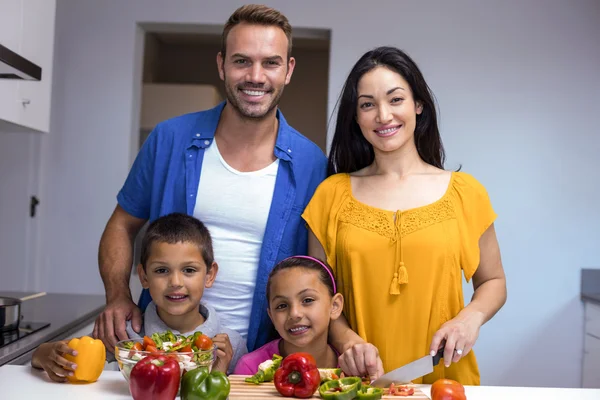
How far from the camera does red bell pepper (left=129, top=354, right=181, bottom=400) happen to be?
3.92 feet

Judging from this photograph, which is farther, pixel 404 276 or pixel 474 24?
pixel 474 24

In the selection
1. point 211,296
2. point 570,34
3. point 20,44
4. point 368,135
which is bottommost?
point 211,296

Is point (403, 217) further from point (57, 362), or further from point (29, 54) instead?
point (29, 54)

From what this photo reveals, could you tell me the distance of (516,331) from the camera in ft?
13.0

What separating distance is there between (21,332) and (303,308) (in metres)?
0.85

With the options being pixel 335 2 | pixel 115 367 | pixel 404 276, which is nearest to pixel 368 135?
pixel 404 276

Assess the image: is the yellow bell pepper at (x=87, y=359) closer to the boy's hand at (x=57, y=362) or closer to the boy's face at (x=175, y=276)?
the boy's hand at (x=57, y=362)

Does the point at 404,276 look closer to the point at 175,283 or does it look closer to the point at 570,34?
the point at 175,283

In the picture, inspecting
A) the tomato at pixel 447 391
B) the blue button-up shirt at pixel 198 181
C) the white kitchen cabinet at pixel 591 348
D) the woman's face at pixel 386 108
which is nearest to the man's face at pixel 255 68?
the blue button-up shirt at pixel 198 181

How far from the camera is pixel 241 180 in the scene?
1.97m

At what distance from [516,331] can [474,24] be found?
1.80 m

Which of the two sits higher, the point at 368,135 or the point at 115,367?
the point at 368,135

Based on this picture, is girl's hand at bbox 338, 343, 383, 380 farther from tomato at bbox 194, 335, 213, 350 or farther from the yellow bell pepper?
the yellow bell pepper

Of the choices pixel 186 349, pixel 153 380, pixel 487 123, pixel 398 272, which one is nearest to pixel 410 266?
pixel 398 272
